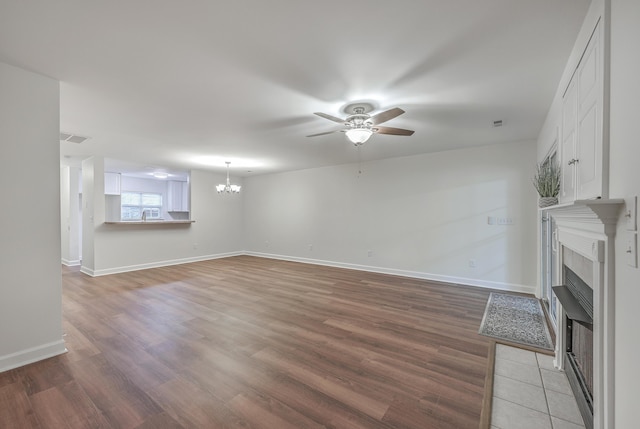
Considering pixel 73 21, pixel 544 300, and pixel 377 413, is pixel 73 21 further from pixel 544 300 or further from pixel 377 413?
pixel 544 300

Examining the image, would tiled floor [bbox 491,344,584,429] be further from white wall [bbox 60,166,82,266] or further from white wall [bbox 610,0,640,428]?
white wall [bbox 60,166,82,266]

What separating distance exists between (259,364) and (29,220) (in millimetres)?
2328

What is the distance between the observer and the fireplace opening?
159 cm

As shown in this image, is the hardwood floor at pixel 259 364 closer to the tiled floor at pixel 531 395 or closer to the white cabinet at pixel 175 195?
the tiled floor at pixel 531 395

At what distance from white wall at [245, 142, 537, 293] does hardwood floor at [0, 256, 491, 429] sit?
0.86 m

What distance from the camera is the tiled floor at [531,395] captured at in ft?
5.35

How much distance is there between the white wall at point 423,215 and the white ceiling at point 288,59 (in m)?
1.15

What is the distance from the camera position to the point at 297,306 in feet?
12.0

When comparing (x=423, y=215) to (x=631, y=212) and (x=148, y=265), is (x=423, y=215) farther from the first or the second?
(x=148, y=265)

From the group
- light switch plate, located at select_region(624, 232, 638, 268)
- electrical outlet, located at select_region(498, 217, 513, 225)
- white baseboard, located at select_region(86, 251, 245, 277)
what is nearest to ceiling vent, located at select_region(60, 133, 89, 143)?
white baseboard, located at select_region(86, 251, 245, 277)

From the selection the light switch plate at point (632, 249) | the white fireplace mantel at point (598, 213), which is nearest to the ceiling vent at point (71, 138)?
the white fireplace mantel at point (598, 213)

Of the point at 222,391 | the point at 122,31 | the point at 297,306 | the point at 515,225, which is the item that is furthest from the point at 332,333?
the point at 515,225

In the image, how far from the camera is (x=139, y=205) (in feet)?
31.0

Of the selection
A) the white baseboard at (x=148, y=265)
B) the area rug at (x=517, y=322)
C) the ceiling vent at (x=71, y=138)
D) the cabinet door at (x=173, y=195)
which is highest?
the ceiling vent at (x=71, y=138)
